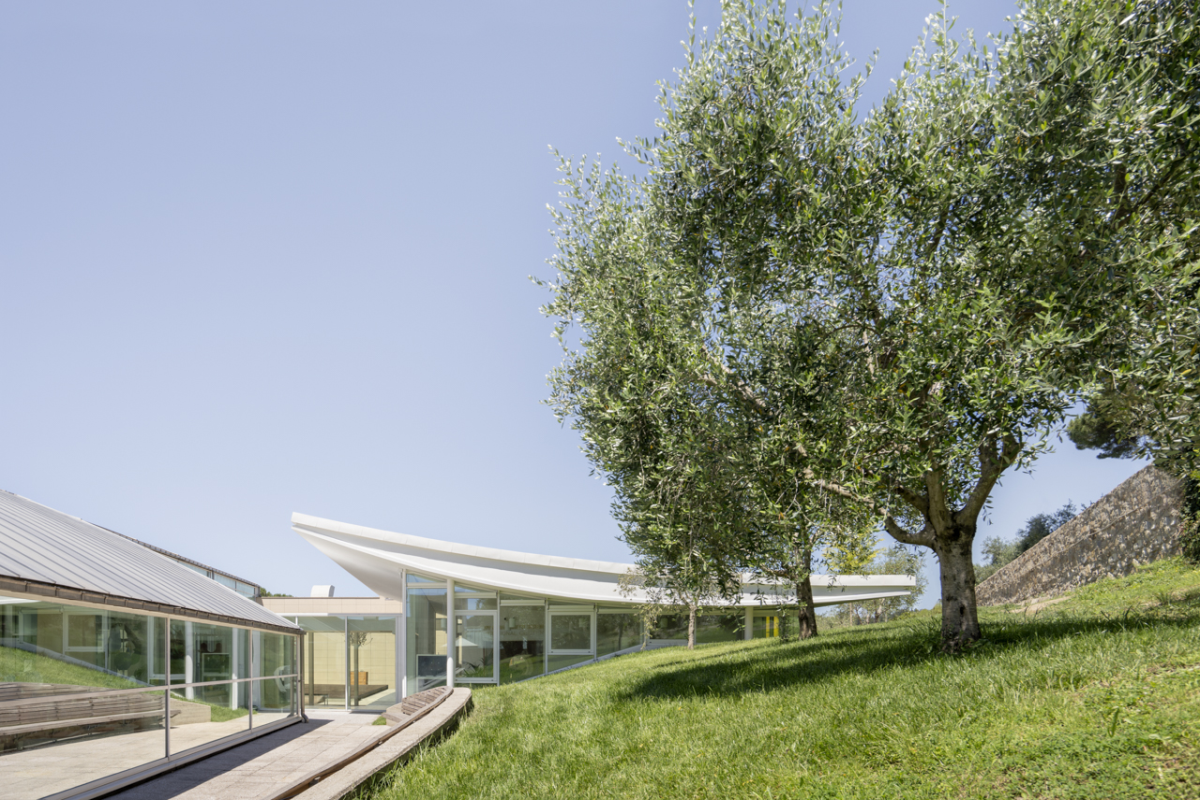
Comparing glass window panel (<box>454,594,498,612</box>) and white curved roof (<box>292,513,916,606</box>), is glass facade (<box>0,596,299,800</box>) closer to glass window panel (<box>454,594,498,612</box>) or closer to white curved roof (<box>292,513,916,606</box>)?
white curved roof (<box>292,513,916,606</box>)

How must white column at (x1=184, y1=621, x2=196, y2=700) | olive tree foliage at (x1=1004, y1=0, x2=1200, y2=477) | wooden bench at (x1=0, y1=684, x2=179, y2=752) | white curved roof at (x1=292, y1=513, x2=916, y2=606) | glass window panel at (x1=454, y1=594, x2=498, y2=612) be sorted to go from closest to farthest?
wooden bench at (x1=0, y1=684, x2=179, y2=752), olive tree foliage at (x1=1004, y1=0, x2=1200, y2=477), white column at (x1=184, y1=621, x2=196, y2=700), white curved roof at (x1=292, y1=513, x2=916, y2=606), glass window panel at (x1=454, y1=594, x2=498, y2=612)

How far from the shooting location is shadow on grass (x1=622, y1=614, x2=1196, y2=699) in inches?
369

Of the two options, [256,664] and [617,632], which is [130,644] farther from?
[617,632]

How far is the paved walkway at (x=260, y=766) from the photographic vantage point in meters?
8.64

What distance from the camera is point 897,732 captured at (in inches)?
256

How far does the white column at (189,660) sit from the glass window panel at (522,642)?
54.2ft

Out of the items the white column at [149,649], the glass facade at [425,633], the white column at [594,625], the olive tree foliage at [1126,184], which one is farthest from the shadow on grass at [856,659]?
the white column at [594,625]

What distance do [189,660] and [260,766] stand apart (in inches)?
73.2

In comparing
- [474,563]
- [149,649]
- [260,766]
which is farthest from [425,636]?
[149,649]

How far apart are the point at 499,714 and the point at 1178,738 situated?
9.73 m

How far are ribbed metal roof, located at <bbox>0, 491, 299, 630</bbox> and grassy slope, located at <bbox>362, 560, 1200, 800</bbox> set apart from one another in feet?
12.7

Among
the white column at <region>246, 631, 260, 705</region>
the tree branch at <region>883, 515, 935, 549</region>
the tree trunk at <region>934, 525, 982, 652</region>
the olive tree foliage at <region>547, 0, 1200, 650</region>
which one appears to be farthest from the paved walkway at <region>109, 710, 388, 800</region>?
the tree trunk at <region>934, 525, 982, 652</region>

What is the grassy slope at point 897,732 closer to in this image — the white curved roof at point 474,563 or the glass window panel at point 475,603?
the white curved roof at point 474,563

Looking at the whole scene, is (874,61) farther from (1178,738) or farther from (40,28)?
(40,28)
